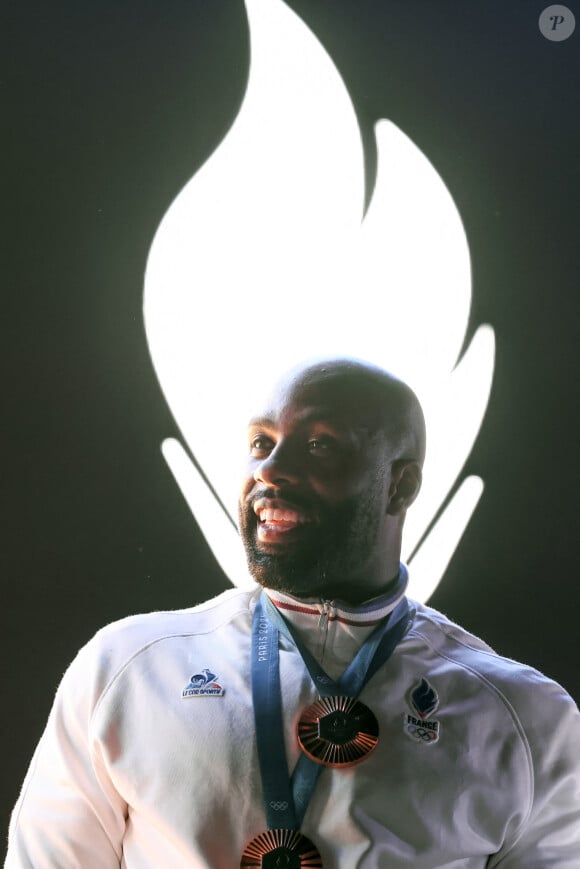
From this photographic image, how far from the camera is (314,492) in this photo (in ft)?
5.60

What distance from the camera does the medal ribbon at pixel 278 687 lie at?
4.95ft

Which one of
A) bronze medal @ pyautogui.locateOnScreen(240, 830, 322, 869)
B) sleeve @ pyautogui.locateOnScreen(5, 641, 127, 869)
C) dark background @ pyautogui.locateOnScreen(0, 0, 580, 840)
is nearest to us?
bronze medal @ pyautogui.locateOnScreen(240, 830, 322, 869)

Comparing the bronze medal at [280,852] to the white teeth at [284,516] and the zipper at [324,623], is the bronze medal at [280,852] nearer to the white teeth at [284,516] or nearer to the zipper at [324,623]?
the zipper at [324,623]

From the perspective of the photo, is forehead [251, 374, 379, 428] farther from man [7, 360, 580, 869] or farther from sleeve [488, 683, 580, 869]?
sleeve [488, 683, 580, 869]

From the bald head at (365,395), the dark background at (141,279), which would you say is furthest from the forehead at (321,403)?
the dark background at (141,279)

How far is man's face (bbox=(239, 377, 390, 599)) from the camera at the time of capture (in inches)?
66.9

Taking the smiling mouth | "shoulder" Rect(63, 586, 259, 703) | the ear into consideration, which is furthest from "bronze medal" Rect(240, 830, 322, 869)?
the ear

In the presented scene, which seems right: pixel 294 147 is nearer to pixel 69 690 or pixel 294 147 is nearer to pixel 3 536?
pixel 3 536

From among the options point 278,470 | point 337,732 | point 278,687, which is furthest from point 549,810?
point 278,470

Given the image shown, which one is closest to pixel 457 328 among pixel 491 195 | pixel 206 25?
pixel 491 195

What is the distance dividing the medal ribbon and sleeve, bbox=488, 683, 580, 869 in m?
0.33

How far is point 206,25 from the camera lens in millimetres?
2219

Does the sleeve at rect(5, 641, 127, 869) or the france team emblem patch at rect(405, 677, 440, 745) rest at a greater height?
the france team emblem patch at rect(405, 677, 440, 745)

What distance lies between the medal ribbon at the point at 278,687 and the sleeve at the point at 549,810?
33 cm
